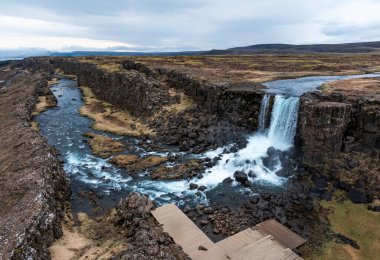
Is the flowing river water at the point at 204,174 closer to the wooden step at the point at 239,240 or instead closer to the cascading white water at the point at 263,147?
the cascading white water at the point at 263,147

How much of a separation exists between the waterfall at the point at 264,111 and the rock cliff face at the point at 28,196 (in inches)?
1323

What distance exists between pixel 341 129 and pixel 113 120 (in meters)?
48.4

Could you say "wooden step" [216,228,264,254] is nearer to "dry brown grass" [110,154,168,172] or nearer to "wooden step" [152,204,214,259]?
"wooden step" [152,204,214,259]

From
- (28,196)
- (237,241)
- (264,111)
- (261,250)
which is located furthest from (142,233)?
(264,111)

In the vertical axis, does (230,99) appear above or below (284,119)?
above

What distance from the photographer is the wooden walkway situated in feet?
Answer: 87.9

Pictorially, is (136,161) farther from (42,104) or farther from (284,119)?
(42,104)

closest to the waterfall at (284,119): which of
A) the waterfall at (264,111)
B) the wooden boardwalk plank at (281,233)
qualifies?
the waterfall at (264,111)

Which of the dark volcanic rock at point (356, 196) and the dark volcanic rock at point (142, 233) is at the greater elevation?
the dark volcanic rock at point (142, 233)

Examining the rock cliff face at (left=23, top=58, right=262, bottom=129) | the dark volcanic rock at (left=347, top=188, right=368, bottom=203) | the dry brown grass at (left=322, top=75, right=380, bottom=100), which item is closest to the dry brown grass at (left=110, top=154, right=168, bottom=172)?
the rock cliff face at (left=23, top=58, right=262, bottom=129)

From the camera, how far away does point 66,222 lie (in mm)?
32250

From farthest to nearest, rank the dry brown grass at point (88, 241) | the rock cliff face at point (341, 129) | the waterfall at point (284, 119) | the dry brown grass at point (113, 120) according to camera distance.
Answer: the dry brown grass at point (113, 120)
the waterfall at point (284, 119)
the rock cliff face at point (341, 129)
the dry brown grass at point (88, 241)

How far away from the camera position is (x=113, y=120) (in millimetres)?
71125

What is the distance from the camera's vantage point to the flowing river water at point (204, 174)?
1517 inches
